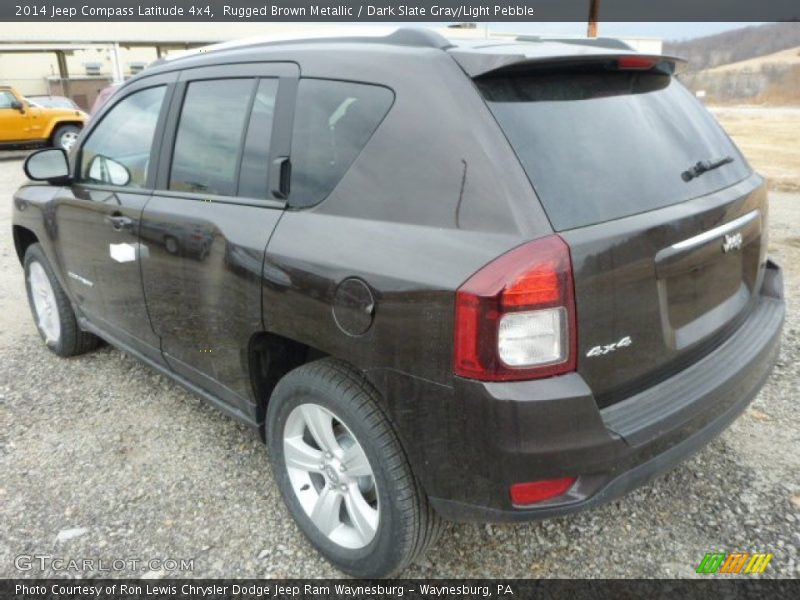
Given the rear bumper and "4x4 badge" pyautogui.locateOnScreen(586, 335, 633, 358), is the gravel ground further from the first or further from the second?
"4x4 badge" pyautogui.locateOnScreen(586, 335, 633, 358)

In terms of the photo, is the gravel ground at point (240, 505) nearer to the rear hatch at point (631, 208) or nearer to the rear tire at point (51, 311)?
the rear tire at point (51, 311)

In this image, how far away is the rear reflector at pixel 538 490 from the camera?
1794 mm

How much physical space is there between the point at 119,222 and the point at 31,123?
1564cm

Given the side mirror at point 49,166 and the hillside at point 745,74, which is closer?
the side mirror at point 49,166

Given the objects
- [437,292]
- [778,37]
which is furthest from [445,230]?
[778,37]

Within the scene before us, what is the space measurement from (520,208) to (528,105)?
0.38 m

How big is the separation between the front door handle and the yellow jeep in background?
1448 centimetres

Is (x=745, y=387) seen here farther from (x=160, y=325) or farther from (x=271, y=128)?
(x=160, y=325)

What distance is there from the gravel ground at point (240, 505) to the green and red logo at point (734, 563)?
3 cm

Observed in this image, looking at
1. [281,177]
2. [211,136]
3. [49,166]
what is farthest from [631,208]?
[49,166]

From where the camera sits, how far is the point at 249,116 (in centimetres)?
248

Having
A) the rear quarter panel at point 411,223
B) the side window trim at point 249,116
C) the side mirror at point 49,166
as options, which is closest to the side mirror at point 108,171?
the side mirror at point 49,166

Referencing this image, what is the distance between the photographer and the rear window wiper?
2127 millimetres
